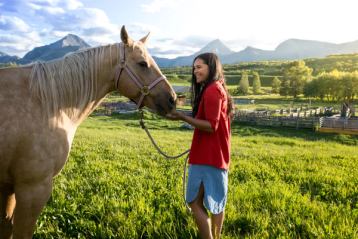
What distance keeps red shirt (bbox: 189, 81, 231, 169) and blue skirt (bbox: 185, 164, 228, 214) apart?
0.29ft

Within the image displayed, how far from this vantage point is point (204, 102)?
364 cm

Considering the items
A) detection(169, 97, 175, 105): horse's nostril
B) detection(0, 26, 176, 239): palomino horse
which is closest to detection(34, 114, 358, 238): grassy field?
detection(0, 26, 176, 239): palomino horse

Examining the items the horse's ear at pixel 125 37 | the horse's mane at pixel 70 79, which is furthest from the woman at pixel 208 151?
the horse's mane at pixel 70 79

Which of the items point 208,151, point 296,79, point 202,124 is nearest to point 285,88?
point 296,79

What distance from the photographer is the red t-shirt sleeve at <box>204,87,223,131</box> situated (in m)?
3.55

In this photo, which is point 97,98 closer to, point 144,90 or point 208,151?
point 144,90

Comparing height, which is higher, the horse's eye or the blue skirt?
the horse's eye

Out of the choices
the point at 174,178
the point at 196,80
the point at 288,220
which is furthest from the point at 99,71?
the point at 174,178

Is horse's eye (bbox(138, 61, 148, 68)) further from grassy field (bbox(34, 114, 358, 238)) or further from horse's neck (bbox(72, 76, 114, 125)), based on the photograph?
grassy field (bbox(34, 114, 358, 238))

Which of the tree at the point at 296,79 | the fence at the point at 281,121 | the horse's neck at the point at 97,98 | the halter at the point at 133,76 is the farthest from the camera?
the tree at the point at 296,79

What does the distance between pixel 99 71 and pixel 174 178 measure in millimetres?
3988

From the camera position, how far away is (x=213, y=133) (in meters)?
3.72

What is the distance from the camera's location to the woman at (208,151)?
12.1ft

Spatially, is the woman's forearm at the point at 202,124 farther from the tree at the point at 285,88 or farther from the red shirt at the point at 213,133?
the tree at the point at 285,88
